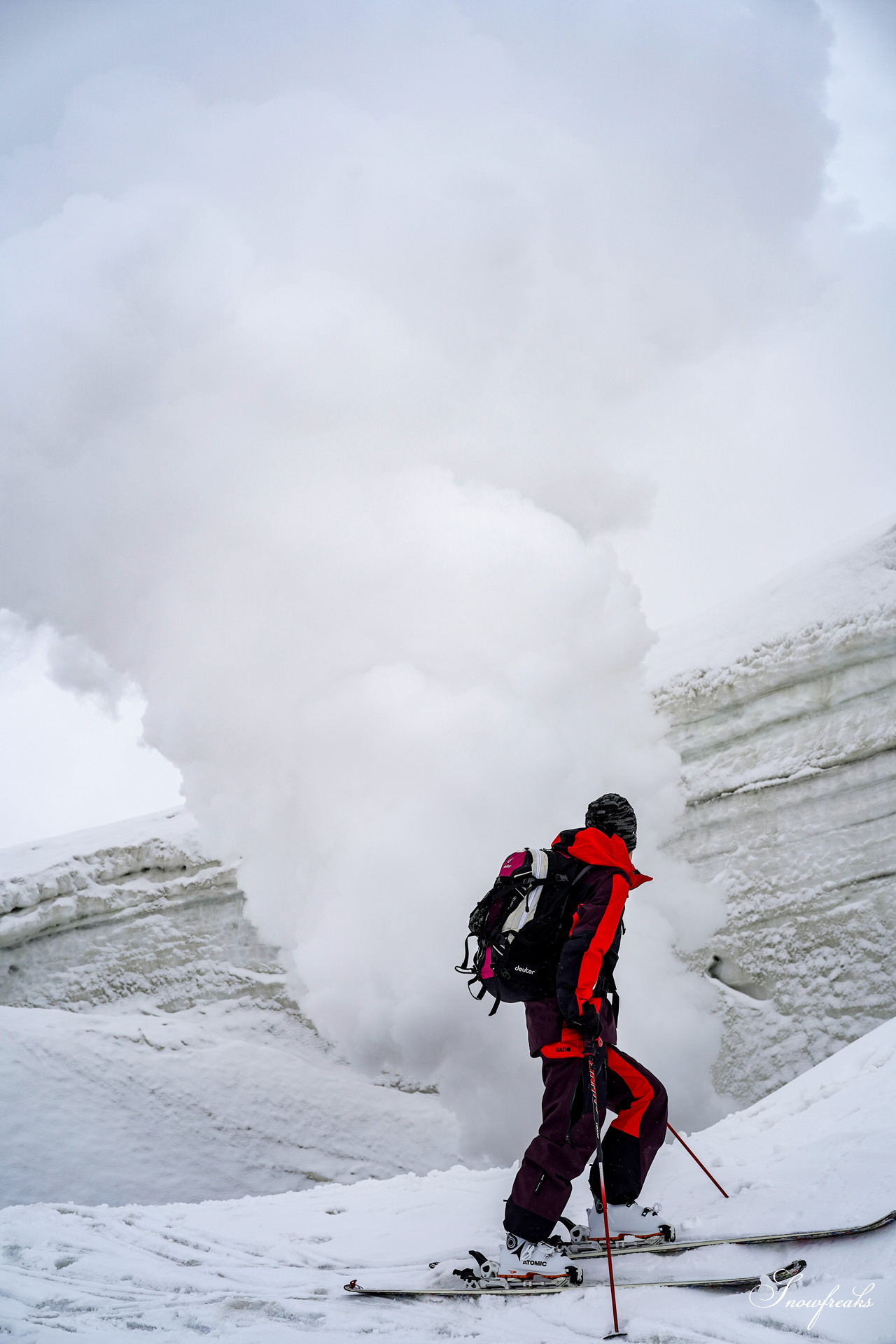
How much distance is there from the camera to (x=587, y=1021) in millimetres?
2883

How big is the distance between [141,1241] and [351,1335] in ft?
6.94

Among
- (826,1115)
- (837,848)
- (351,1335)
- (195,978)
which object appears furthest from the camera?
(195,978)

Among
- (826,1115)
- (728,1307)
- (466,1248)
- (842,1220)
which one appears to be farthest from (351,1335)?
(826,1115)

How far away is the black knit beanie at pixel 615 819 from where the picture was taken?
326cm

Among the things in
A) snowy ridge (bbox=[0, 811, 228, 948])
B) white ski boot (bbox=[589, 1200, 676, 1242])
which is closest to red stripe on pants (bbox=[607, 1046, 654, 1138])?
white ski boot (bbox=[589, 1200, 676, 1242])

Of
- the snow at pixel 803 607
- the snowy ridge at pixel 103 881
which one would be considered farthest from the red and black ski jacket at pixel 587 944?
the snowy ridge at pixel 103 881

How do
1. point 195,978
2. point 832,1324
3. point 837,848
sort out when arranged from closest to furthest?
point 832,1324, point 837,848, point 195,978

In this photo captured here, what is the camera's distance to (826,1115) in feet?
13.0

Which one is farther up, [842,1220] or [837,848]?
[837,848]

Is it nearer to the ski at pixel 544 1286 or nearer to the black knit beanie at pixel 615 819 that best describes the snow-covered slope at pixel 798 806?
the black knit beanie at pixel 615 819

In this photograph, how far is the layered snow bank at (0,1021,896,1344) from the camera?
237 centimetres

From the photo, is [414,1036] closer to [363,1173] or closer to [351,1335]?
[363,1173]

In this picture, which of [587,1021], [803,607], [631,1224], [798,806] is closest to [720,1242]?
[631,1224]

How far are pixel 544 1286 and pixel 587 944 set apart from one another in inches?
42.8
